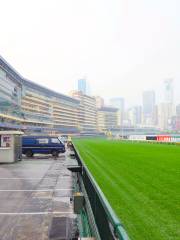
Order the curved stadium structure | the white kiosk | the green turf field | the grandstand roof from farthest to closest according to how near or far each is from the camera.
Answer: the curved stadium structure, the grandstand roof, the white kiosk, the green turf field

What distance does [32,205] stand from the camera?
1027 cm

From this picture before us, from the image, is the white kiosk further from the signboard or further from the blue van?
the blue van

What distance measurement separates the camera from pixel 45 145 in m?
32.9

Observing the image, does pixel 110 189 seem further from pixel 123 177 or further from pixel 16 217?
pixel 16 217

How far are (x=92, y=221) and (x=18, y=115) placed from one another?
4265 inches

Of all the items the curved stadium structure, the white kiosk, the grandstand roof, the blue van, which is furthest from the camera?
the curved stadium structure

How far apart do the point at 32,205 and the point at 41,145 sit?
22.7 meters

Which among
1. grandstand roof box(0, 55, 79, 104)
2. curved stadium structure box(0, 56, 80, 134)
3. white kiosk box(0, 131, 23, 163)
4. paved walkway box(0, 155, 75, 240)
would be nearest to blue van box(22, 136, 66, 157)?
white kiosk box(0, 131, 23, 163)

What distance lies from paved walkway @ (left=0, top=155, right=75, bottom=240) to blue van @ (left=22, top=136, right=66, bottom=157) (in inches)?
626

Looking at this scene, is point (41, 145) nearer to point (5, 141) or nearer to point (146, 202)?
point (5, 141)

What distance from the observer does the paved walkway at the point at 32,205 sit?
7.54 meters

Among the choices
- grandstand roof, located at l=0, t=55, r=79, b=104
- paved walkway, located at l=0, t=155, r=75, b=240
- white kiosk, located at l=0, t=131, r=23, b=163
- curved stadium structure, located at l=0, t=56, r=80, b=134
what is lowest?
paved walkway, located at l=0, t=155, r=75, b=240

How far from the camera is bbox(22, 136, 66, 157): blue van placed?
1273 inches

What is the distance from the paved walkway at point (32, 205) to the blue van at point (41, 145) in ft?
52.2
